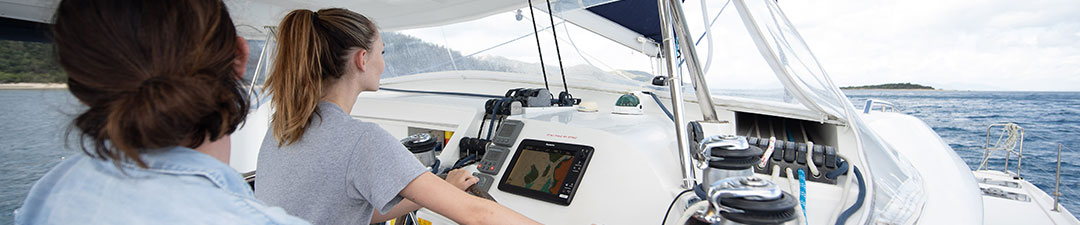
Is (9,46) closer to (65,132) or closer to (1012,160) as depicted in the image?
(65,132)

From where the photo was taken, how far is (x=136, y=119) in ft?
1.16

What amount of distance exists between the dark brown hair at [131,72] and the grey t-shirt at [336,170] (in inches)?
15.0

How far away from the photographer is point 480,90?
2.72 m

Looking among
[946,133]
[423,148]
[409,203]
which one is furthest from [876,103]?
[946,133]

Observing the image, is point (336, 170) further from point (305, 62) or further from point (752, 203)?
point (752, 203)

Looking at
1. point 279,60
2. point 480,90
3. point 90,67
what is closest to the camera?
point 90,67

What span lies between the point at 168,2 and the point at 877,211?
3.74 feet

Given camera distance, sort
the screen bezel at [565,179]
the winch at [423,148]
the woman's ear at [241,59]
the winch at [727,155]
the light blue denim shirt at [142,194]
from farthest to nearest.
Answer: the winch at [423,148]
the screen bezel at [565,179]
the winch at [727,155]
the woman's ear at [241,59]
the light blue denim shirt at [142,194]

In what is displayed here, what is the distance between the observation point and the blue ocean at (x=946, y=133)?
75cm

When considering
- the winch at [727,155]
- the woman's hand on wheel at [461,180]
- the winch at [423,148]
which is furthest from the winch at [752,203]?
the winch at [423,148]

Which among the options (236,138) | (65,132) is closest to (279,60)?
(65,132)

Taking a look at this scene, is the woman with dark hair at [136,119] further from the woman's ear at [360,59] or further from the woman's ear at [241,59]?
the woman's ear at [360,59]

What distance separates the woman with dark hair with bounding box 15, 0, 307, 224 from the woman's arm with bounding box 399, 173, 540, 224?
0.37 m

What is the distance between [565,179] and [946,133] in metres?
18.7
